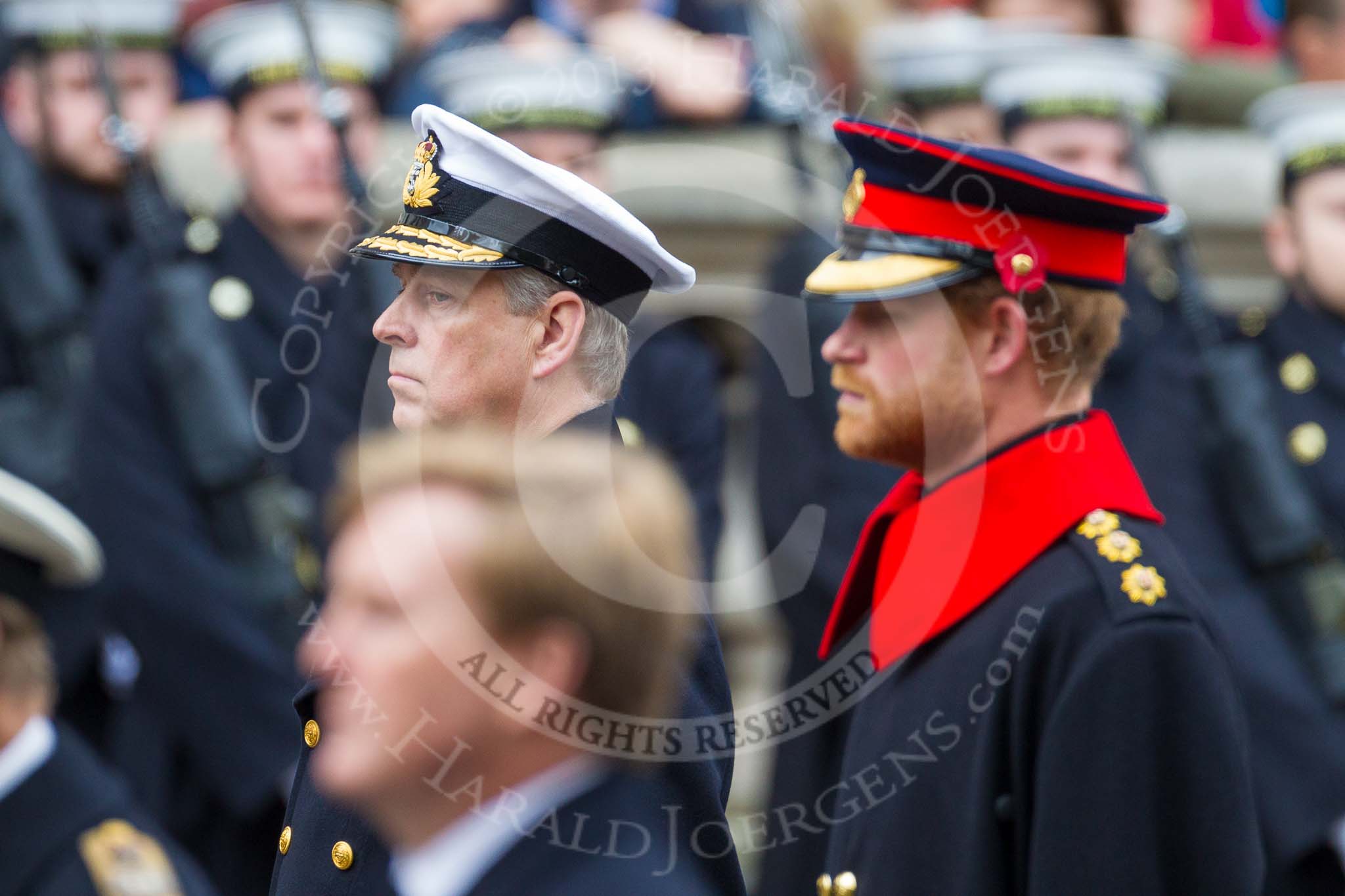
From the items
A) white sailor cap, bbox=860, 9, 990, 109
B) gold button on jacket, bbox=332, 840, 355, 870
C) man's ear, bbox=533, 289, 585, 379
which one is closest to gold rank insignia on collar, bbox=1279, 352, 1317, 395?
white sailor cap, bbox=860, 9, 990, 109

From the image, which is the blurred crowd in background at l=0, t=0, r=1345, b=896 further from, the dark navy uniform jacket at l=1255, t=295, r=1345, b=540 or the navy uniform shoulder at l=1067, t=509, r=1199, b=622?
the navy uniform shoulder at l=1067, t=509, r=1199, b=622

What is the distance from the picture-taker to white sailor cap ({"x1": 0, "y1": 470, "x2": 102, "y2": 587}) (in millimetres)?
3330

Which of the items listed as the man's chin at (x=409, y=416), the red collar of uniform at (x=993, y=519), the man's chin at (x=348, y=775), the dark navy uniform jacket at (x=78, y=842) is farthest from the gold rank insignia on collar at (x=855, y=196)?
the dark navy uniform jacket at (x=78, y=842)

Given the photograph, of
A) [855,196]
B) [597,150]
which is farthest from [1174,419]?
[855,196]

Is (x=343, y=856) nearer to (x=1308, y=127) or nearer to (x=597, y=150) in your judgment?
(x=597, y=150)

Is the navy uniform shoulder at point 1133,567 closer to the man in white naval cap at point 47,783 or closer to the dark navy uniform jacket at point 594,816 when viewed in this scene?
the dark navy uniform jacket at point 594,816

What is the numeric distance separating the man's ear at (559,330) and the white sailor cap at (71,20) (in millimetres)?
3123

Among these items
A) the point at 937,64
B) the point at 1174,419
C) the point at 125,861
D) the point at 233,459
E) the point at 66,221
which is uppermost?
the point at 937,64

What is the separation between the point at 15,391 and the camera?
484cm

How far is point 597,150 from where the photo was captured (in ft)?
15.1

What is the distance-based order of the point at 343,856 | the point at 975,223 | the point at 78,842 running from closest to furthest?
the point at 343,856 < the point at 975,223 < the point at 78,842

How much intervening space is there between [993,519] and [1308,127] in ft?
8.44

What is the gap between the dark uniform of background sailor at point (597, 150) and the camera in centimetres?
449

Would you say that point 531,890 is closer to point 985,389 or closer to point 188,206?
point 985,389
